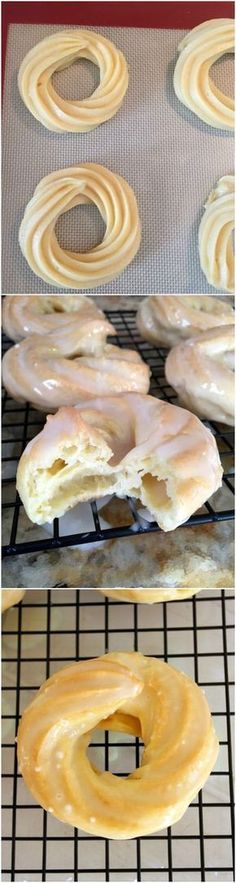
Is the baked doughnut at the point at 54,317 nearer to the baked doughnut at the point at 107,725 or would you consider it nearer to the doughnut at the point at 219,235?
the doughnut at the point at 219,235

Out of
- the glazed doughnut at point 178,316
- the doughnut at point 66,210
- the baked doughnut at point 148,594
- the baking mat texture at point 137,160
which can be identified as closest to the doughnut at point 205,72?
the baking mat texture at point 137,160

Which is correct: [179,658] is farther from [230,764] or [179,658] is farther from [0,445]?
[0,445]

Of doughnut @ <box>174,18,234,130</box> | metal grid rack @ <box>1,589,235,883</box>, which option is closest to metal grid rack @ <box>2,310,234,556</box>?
metal grid rack @ <box>1,589,235,883</box>

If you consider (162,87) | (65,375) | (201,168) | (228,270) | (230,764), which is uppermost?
(162,87)

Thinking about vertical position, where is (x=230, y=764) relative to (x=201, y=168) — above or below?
below

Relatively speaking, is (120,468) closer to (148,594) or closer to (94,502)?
(94,502)

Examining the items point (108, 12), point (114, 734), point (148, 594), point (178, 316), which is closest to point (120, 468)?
point (148, 594)

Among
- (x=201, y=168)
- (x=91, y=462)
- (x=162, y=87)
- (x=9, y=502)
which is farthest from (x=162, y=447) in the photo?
(x=162, y=87)
